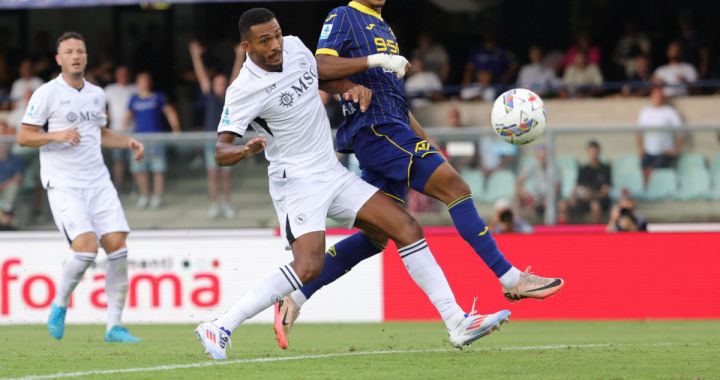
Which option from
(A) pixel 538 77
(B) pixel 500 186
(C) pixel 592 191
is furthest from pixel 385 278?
(A) pixel 538 77

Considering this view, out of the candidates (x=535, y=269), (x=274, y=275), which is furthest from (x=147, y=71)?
(x=274, y=275)

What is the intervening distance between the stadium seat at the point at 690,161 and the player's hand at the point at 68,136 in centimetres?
707

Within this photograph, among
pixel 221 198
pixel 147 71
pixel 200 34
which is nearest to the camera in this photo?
pixel 221 198

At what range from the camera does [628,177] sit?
14.3m

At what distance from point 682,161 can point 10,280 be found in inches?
309

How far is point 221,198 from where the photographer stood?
14938 mm

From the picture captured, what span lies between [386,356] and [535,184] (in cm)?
666

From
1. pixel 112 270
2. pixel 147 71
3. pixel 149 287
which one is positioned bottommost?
pixel 149 287

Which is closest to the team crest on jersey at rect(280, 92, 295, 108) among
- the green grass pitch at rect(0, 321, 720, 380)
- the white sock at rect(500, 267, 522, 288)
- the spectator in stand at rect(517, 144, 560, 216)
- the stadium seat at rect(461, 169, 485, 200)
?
the green grass pitch at rect(0, 321, 720, 380)

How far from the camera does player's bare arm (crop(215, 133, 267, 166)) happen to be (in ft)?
23.5

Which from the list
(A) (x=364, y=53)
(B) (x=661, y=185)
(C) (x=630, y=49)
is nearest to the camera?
(A) (x=364, y=53)

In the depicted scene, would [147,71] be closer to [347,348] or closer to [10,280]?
[10,280]

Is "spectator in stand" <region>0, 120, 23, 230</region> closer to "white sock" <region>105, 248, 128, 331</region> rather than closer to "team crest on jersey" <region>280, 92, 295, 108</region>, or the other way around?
"white sock" <region>105, 248, 128, 331</region>

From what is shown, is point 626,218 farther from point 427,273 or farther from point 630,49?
point 427,273
